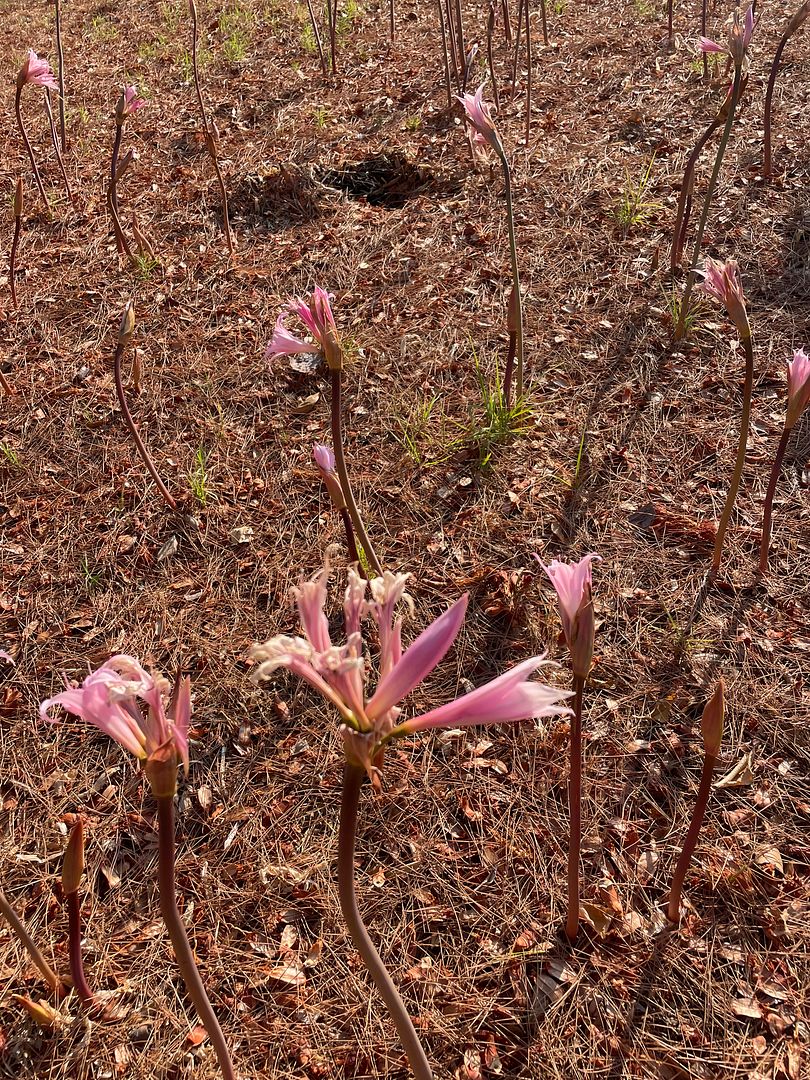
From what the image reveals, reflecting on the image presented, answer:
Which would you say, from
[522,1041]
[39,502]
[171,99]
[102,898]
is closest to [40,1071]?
[102,898]

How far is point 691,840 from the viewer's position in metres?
1.84

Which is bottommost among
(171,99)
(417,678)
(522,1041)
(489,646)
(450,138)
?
(522,1041)

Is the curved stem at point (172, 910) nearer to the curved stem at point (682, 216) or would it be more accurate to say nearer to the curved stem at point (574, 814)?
the curved stem at point (574, 814)

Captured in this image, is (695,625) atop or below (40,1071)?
atop

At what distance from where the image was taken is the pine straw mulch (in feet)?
6.31

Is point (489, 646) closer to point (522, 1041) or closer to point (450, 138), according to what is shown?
point (522, 1041)

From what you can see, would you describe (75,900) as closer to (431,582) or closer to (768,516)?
(431,582)

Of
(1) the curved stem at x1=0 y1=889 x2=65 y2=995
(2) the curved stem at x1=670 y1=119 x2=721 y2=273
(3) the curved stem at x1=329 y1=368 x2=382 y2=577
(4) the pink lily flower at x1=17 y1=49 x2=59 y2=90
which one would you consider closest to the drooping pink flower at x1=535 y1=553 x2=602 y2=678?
(3) the curved stem at x1=329 y1=368 x2=382 y2=577

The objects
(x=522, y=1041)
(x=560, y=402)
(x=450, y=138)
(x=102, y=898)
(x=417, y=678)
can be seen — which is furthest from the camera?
(x=450, y=138)

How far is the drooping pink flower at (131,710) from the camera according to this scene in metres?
1.20

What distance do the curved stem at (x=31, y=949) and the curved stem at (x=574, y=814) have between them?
1395 millimetres

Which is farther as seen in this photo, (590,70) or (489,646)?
(590,70)

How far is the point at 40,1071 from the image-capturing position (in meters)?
1.88

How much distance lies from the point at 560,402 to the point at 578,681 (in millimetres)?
2128
